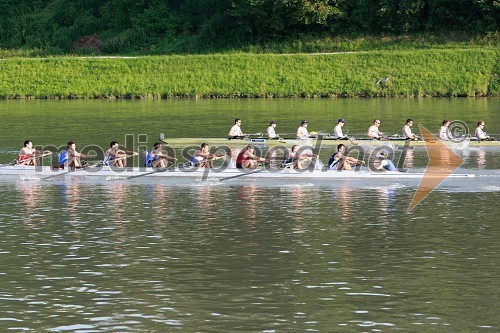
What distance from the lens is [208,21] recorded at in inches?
3706

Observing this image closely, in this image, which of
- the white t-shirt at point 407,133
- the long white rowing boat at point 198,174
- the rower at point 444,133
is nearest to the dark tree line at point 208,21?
the rower at point 444,133

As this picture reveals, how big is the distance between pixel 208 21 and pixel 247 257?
69.3 meters

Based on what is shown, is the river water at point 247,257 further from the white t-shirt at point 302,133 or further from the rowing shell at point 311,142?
the white t-shirt at point 302,133

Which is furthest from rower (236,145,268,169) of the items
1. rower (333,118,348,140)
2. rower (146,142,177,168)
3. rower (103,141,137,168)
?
rower (333,118,348,140)

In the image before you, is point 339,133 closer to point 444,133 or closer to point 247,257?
point 444,133

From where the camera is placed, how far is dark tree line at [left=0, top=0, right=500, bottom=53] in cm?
8806

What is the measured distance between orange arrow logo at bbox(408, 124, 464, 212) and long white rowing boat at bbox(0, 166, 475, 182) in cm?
39

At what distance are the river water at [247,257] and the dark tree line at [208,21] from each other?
44.9 meters

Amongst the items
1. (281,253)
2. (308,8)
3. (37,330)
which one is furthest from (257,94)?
(37,330)

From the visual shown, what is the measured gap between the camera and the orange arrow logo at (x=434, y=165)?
36906 millimetres

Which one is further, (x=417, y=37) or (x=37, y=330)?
(x=417, y=37)

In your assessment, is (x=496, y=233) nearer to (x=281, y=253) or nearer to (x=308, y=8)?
(x=281, y=253)

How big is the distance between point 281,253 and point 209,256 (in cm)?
173

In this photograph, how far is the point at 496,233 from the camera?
2895cm
